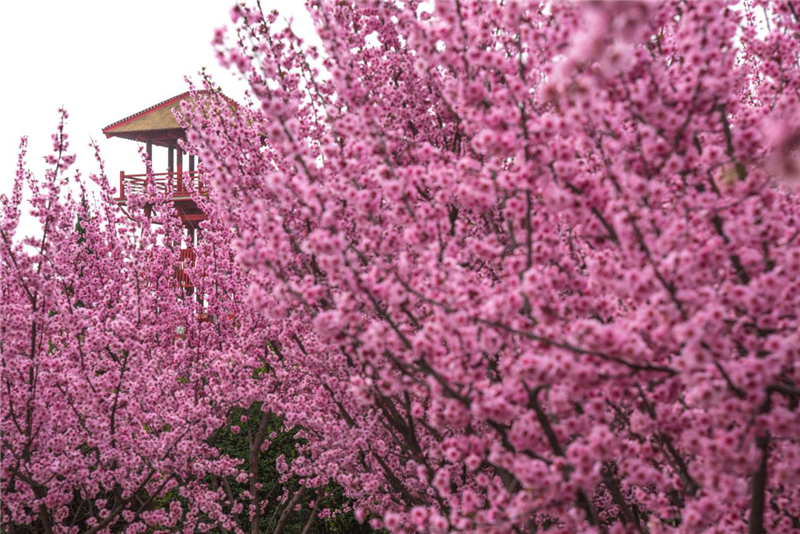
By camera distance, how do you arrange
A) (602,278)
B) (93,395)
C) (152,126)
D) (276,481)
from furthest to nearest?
(152,126)
(276,481)
(93,395)
(602,278)

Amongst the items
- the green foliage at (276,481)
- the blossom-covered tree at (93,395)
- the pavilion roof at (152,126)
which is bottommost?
the green foliage at (276,481)

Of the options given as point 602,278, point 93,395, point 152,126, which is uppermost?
point 152,126

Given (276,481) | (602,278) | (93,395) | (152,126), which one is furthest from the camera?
(152,126)

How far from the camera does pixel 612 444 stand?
8.59 ft

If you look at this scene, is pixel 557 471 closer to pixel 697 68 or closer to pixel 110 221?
pixel 697 68

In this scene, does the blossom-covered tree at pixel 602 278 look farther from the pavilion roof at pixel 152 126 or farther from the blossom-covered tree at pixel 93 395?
the pavilion roof at pixel 152 126

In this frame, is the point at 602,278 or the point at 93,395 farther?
the point at 93,395

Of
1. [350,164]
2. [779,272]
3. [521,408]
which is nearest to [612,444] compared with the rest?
[521,408]

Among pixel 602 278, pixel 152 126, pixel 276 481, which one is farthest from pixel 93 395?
pixel 152 126

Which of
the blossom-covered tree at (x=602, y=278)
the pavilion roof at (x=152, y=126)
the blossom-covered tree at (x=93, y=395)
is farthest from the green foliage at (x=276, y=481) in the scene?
the pavilion roof at (x=152, y=126)

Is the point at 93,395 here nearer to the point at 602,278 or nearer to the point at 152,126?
the point at 602,278

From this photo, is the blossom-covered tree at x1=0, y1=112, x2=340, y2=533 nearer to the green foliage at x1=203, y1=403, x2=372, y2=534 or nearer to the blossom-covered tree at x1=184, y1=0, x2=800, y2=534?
the green foliage at x1=203, y1=403, x2=372, y2=534

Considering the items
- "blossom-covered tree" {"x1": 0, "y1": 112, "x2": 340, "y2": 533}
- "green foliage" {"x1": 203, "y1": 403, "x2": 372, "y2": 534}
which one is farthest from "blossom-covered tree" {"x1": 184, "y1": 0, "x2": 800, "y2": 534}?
"green foliage" {"x1": 203, "y1": 403, "x2": 372, "y2": 534}

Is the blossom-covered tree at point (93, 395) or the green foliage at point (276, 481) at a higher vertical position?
the blossom-covered tree at point (93, 395)
